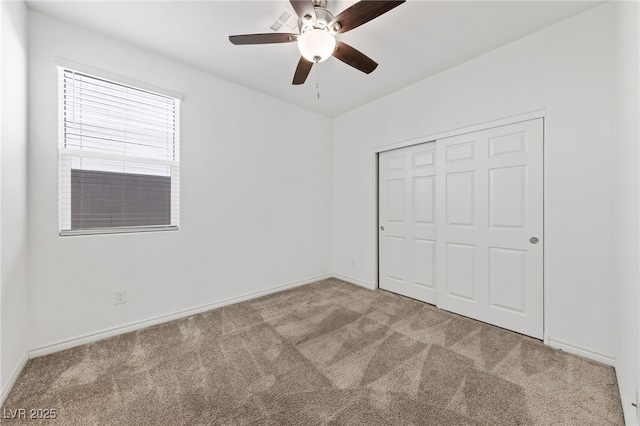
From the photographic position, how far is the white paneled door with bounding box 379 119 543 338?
2.26m

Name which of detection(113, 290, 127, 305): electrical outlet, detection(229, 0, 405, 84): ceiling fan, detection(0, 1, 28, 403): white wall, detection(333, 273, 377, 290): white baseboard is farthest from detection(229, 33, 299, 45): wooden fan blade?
detection(333, 273, 377, 290): white baseboard

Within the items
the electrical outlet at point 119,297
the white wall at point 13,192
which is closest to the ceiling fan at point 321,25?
the white wall at point 13,192

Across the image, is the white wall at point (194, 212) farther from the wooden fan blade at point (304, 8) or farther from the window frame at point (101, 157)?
the wooden fan blade at point (304, 8)

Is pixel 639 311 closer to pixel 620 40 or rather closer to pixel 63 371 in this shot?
pixel 620 40

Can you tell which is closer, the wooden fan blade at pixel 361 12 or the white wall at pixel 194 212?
the wooden fan blade at pixel 361 12

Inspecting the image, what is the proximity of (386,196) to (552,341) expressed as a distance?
7.23ft

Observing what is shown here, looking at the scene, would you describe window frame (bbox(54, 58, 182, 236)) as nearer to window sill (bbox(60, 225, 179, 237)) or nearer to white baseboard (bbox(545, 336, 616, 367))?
window sill (bbox(60, 225, 179, 237))

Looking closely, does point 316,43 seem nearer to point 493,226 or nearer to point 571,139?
point 571,139

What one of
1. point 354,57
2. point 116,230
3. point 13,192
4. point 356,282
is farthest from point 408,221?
point 13,192

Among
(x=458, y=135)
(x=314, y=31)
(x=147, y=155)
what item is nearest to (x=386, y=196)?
(x=458, y=135)

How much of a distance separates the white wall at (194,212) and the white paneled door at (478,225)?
1.44m

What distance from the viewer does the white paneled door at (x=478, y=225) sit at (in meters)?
2.26

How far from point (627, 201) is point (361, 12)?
1962mm

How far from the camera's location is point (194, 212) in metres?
2.78
